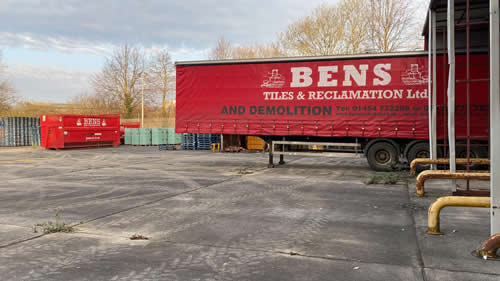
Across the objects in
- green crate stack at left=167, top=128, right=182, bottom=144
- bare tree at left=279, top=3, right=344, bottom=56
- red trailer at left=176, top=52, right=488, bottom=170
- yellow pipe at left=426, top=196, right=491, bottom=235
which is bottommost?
yellow pipe at left=426, top=196, right=491, bottom=235

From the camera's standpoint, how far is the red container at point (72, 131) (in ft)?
80.6

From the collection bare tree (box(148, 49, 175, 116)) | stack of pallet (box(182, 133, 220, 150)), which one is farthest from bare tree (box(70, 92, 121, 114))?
stack of pallet (box(182, 133, 220, 150))

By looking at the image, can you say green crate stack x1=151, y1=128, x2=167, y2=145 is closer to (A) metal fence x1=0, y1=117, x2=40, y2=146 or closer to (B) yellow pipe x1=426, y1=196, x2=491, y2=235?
(A) metal fence x1=0, y1=117, x2=40, y2=146

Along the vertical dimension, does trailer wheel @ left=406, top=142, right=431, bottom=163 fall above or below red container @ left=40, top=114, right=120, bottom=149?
below

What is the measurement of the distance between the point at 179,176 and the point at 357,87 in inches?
253

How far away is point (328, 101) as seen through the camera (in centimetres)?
1327

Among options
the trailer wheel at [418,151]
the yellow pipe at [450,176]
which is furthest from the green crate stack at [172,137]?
the yellow pipe at [450,176]

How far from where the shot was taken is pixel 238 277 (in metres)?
3.91

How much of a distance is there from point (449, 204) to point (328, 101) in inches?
329

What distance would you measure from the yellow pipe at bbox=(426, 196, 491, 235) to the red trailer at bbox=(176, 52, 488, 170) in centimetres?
757

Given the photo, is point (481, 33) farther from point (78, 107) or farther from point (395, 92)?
point (78, 107)

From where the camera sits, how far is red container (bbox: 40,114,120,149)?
24.6 m

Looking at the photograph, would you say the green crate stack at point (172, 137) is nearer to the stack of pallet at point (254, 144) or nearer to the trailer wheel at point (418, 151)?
the stack of pallet at point (254, 144)

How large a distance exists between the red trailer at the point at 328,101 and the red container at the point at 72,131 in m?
13.3
